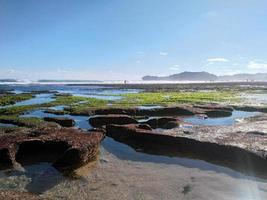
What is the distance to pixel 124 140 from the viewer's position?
84.3ft

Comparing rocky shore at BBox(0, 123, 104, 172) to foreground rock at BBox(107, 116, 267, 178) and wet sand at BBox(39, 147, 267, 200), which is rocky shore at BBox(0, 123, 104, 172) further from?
foreground rock at BBox(107, 116, 267, 178)

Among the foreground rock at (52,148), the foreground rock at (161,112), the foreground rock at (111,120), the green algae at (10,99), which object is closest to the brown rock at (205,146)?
the foreground rock at (52,148)

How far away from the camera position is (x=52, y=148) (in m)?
21.6

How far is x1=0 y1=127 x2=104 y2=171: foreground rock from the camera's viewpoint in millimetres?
18953

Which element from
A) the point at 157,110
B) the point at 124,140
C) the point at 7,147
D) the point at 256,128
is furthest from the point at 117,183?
the point at 157,110

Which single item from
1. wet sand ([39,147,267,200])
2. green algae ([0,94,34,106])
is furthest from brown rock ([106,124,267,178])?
green algae ([0,94,34,106])

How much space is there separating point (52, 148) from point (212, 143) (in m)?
10.1

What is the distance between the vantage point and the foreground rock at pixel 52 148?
18953 mm

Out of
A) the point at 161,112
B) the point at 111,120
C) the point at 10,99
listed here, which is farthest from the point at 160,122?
the point at 10,99

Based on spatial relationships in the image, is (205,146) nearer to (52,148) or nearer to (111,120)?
(52,148)

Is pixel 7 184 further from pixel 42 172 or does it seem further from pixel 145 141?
pixel 145 141

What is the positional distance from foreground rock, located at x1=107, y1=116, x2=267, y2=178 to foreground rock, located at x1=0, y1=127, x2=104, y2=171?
3489mm

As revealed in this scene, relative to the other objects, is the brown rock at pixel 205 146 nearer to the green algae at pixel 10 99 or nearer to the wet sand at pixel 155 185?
the wet sand at pixel 155 185

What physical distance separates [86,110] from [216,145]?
22.9m
